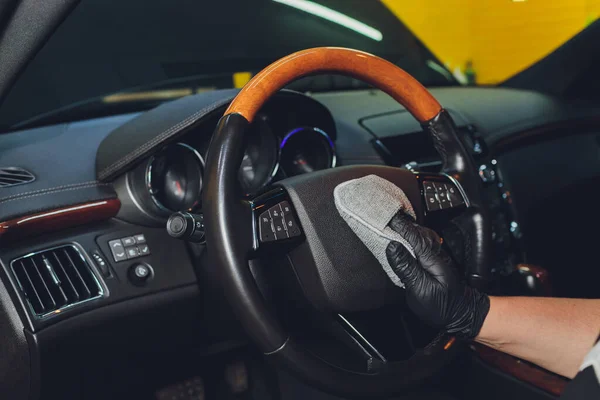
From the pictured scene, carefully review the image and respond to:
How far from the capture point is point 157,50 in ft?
6.08

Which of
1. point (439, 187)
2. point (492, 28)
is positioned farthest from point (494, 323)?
point (492, 28)

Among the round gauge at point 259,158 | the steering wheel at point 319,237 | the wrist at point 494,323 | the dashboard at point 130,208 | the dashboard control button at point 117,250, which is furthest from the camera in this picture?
the round gauge at point 259,158

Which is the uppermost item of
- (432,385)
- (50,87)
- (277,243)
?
(50,87)

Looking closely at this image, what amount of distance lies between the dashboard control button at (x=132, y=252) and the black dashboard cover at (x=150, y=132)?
0.56 feet

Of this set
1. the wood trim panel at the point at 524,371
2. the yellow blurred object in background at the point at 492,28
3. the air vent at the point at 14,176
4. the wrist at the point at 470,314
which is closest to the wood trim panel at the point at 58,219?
the air vent at the point at 14,176

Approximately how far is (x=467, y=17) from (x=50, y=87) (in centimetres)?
190

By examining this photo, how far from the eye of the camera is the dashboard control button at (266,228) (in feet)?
3.46

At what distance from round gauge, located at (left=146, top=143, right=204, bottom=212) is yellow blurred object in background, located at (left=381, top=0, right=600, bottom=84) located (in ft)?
4.84

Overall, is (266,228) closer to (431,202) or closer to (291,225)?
(291,225)

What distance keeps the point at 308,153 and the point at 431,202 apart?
47 centimetres

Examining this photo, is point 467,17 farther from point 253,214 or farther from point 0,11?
point 0,11

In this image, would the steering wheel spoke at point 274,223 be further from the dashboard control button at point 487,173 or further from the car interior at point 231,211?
the dashboard control button at point 487,173

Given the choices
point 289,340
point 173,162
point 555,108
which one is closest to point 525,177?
point 555,108

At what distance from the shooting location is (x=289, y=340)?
1014 millimetres
